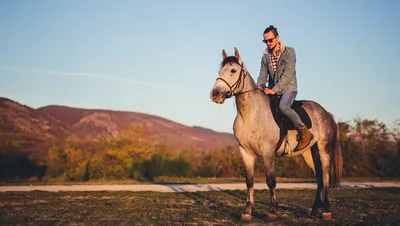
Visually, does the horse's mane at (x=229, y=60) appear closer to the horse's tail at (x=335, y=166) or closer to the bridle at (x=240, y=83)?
the bridle at (x=240, y=83)

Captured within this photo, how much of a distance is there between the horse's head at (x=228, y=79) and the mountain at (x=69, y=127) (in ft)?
58.4

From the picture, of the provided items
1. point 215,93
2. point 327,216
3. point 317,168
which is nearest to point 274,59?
point 215,93

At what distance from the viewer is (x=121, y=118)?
44906 mm

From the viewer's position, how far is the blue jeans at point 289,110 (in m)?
7.36

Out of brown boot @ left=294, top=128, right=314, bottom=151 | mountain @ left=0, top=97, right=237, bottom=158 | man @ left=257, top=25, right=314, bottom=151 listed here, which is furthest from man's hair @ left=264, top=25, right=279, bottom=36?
mountain @ left=0, top=97, right=237, bottom=158

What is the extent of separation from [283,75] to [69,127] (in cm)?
3082

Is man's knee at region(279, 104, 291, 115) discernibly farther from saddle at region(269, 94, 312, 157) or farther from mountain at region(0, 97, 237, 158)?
mountain at region(0, 97, 237, 158)

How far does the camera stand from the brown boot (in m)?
7.52

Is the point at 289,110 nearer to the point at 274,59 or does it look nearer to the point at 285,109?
the point at 285,109

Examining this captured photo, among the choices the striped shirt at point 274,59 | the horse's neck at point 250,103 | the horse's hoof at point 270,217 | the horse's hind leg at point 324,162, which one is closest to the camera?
the horse's hoof at point 270,217

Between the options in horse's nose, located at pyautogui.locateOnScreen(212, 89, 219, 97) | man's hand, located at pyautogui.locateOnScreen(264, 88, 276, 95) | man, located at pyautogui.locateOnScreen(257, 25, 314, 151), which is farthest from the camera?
man's hand, located at pyautogui.locateOnScreen(264, 88, 276, 95)

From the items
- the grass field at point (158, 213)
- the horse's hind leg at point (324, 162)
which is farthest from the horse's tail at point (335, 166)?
the grass field at point (158, 213)

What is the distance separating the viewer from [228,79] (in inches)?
281

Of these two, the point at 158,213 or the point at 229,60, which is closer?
the point at 229,60
